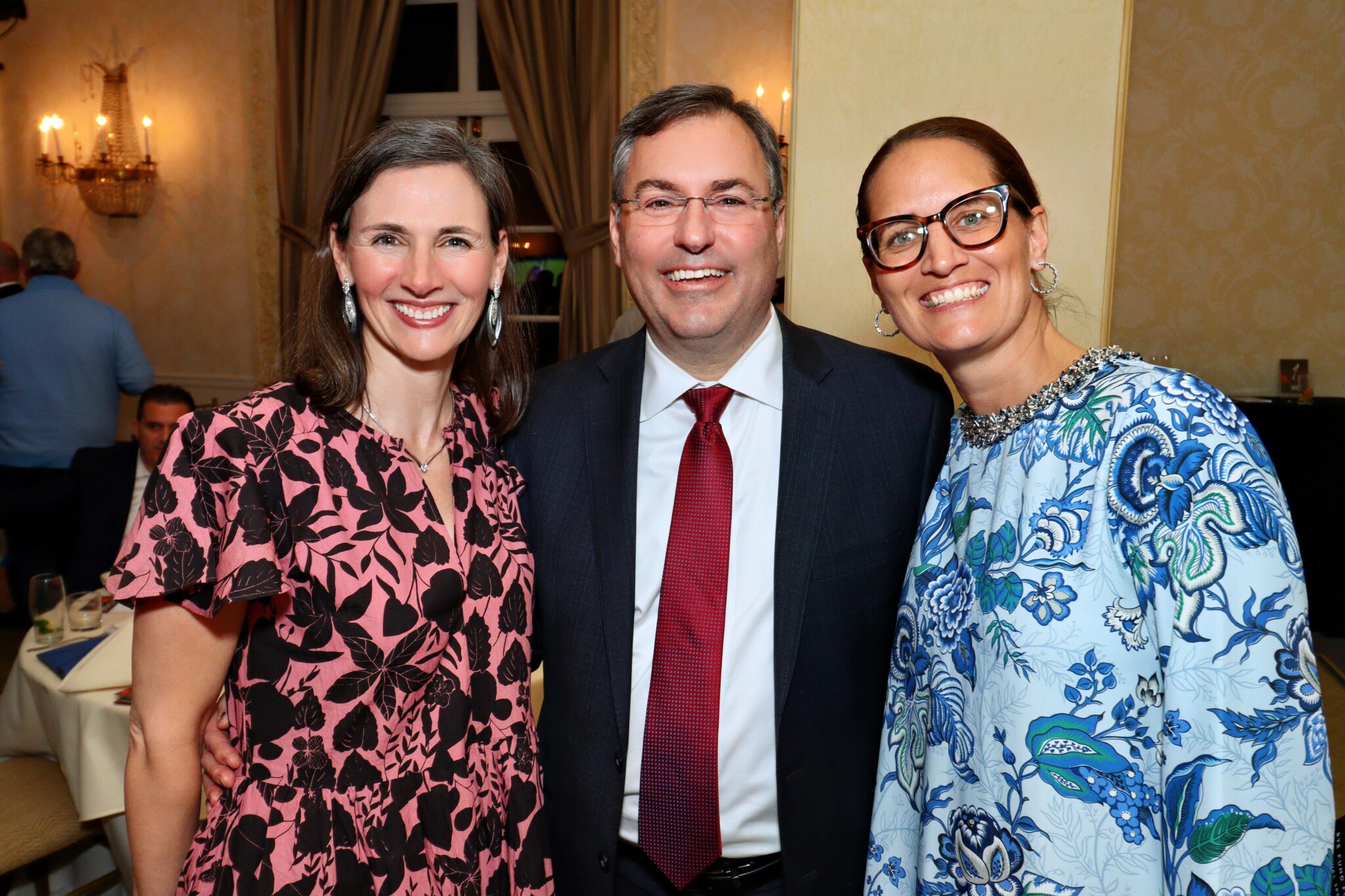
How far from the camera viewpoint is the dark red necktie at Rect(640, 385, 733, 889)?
1.50 m

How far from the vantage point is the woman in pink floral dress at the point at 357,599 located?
1322 mm

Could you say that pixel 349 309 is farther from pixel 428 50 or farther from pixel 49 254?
pixel 428 50

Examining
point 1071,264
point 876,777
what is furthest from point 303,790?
point 1071,264

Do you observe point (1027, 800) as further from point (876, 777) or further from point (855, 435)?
point (855, 435)

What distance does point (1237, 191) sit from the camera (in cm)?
530

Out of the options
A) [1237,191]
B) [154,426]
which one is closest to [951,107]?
[154,426]

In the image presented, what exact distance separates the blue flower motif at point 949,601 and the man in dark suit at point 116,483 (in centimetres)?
346

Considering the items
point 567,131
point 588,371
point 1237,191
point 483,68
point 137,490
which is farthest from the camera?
point 483,68

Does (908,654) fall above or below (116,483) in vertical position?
above

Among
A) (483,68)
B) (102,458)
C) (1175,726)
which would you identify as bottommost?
(102,458)

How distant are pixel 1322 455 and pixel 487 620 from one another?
4.45 metres

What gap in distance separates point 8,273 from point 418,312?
4.78 m

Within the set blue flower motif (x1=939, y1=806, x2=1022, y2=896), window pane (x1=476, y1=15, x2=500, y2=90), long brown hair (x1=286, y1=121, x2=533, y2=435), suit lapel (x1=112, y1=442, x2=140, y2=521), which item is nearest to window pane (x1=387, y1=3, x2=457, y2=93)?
window pane (x1=476, y1=15, x2=500, y2=90)

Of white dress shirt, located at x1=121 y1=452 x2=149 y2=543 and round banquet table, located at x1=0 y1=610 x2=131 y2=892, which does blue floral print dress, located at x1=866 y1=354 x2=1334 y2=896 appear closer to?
round banquet table, located at x1=0 y1=610 x2=131 y2=892
